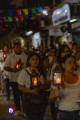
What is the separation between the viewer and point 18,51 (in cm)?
927

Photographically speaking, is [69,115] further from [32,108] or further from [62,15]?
[62,15]

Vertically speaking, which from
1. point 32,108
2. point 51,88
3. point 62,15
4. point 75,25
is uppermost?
point 62,15

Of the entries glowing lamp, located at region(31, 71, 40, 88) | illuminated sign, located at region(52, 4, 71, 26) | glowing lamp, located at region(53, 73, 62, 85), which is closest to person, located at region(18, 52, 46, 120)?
glowing lamp, located at region(31, 71, 40, 88)

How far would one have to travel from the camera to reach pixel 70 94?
5105mm

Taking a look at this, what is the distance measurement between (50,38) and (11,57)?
22.9 meters

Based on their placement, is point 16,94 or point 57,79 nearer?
point 57,79

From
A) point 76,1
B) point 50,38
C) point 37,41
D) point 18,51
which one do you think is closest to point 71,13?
point 76,1

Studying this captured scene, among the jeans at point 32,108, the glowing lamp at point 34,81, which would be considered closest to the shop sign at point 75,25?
the jeans at point 32,108

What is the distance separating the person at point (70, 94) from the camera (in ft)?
16.7

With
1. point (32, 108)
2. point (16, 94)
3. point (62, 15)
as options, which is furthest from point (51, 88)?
point (62, 15)

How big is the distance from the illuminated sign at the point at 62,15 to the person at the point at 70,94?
1695 centimetres

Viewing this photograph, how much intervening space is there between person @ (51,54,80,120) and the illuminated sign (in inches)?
667

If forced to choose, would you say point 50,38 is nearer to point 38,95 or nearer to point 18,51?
point 18,51

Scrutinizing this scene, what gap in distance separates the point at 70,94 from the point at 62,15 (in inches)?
732
